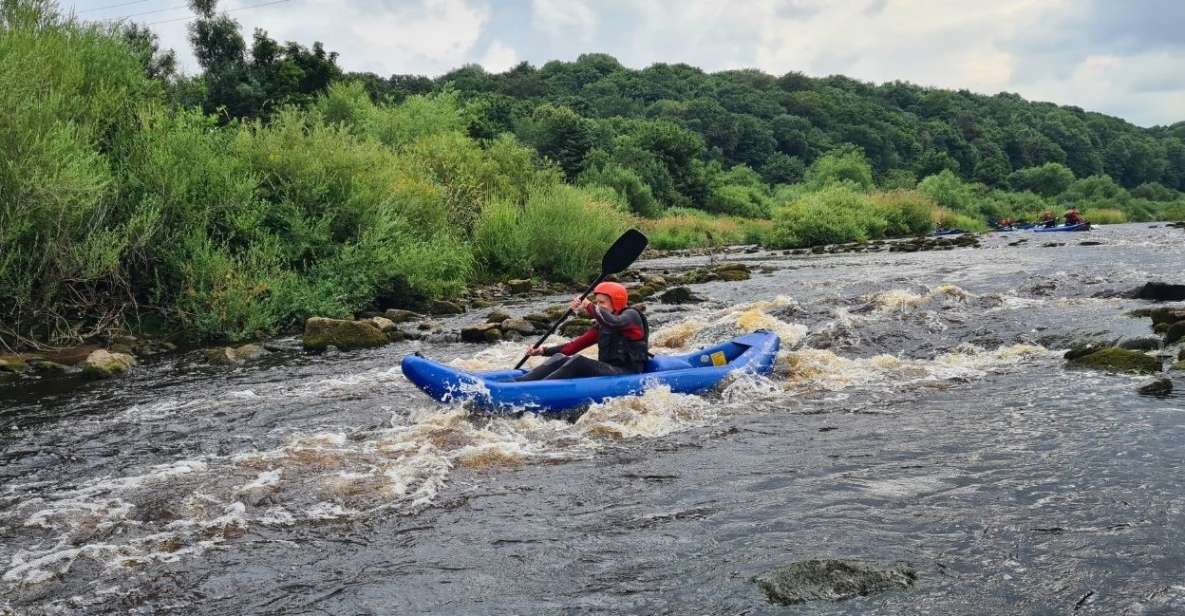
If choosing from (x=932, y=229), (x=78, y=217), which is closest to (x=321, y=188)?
(x=78, y=217)

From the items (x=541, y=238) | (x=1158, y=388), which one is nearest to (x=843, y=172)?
(x=541, y=238)

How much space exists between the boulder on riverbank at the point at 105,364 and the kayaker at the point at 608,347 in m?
5.97

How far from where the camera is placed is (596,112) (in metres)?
82.8

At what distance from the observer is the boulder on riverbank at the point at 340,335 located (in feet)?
40.8

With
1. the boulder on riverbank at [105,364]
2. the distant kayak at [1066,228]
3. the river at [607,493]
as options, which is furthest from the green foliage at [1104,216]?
the boulder on riverbank at [105,364]

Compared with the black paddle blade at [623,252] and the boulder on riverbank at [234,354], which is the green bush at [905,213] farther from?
the boulder on riverbank at [234,354]

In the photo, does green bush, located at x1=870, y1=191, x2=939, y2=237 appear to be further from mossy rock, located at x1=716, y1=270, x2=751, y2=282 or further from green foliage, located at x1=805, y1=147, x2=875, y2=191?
mossy rock, located at x1=716, y1=270, x2=751, y2=282

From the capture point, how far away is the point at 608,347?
833 centimetres

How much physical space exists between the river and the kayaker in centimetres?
51

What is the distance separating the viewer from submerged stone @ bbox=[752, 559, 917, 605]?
3.88 m

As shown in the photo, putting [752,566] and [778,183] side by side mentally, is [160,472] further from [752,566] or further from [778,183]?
[778,183]

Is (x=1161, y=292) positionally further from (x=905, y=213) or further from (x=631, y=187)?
(x=631, y=187)

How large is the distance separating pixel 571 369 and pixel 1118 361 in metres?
5.34

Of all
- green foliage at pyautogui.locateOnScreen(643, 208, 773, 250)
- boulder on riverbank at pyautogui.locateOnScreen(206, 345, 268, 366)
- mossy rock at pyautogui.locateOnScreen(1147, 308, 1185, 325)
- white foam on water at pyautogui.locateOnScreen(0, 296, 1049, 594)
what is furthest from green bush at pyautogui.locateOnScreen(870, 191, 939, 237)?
boulder on riverbank at pyautogui.locateOnScreen(206, 345, 268, 366)
